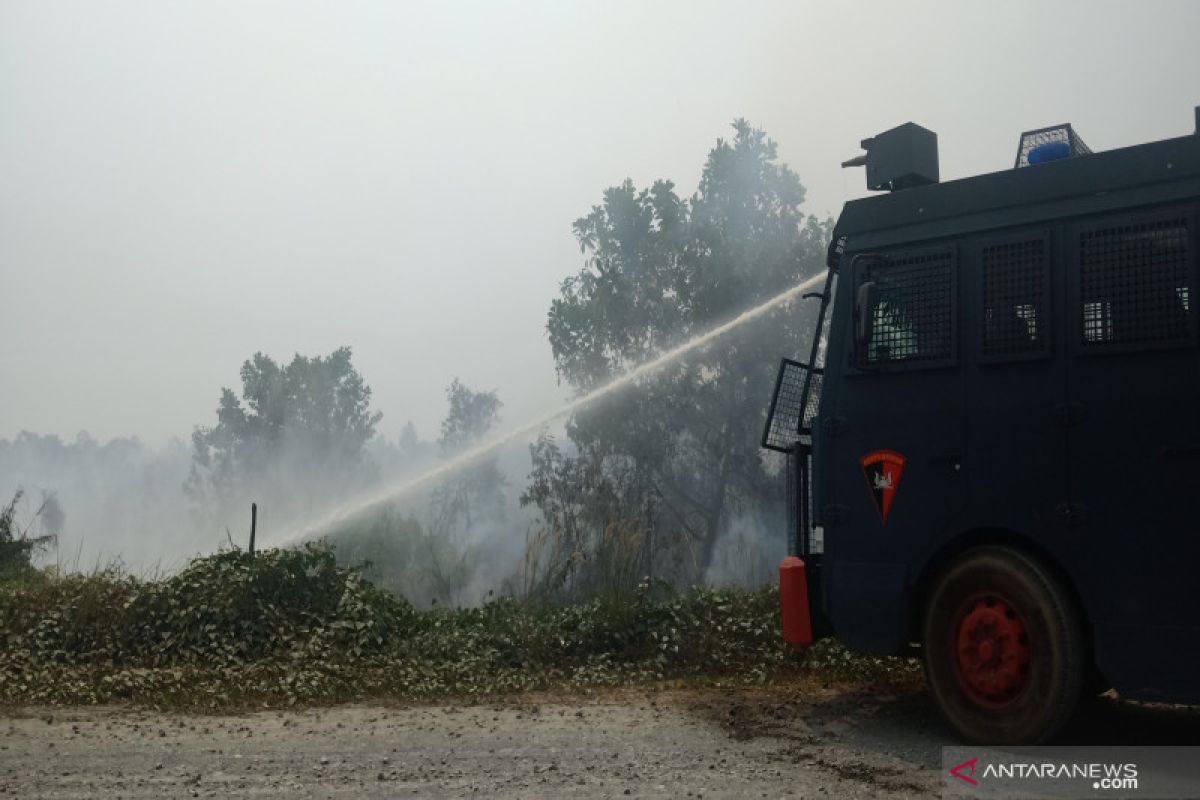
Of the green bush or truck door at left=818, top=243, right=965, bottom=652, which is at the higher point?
truck door at left=818, top=243, right=965, bottom=652

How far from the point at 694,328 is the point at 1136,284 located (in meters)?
30.1

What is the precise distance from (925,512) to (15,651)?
836cm

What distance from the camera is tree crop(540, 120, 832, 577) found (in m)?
33.3

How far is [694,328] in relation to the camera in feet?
117

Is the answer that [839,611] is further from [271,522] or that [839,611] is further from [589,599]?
[271,522]

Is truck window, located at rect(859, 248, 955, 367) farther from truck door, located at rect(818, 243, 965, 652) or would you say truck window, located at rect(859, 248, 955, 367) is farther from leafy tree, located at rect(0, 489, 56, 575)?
leafy tree, located at rect(0, 489, 56, 575)

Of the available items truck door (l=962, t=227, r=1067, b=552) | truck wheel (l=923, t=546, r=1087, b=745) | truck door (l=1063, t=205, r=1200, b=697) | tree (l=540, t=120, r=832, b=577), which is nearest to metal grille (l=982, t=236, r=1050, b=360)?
truck door (l=962, t=227, r=1067, b=552)

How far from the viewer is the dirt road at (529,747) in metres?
5.38

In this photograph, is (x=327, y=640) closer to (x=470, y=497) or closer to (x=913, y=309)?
(x=913, y=309)

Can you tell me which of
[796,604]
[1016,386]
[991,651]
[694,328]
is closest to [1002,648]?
[991,651]

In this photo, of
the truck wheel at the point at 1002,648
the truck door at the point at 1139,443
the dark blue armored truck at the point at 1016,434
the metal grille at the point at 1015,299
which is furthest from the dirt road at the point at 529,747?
the metal grille at the point at 1015,299

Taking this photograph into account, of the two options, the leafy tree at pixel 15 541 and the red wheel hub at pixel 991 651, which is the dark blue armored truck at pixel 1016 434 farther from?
the leafy tree at pixel 15 541

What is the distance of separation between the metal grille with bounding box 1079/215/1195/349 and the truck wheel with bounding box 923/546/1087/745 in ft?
4.50

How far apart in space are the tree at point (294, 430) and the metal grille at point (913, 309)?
59.0 meters
